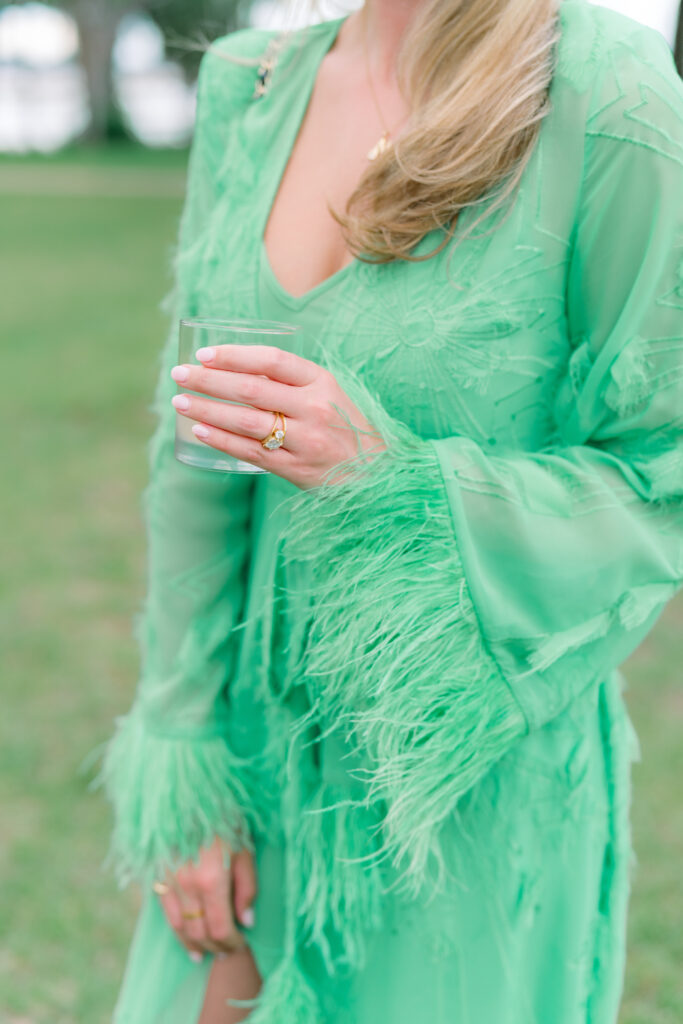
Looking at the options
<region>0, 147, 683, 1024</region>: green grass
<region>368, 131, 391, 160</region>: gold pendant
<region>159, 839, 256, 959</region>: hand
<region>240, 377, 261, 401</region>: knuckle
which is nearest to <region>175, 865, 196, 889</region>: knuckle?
<region>159, 839, 256, 959</region>: hand

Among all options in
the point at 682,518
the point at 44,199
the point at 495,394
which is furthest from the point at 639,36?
the point at 44,199

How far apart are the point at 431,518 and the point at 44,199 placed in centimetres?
1918

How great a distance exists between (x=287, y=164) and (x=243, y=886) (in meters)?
0.99

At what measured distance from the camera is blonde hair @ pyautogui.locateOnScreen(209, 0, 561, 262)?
109 cm

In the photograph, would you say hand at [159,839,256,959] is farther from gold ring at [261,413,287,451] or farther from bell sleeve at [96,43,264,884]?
gold ring at [261,413,287,451]

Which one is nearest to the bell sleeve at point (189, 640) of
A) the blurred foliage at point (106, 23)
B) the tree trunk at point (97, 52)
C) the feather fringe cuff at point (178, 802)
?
the feather fringe cuff at point (178, 802)

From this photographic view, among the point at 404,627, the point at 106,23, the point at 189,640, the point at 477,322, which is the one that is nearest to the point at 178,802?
the point at 189,640

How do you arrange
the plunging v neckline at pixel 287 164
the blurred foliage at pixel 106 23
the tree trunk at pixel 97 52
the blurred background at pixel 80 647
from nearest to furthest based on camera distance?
the plunging v neckline at pixel 287 164 < the blurred background at pixel 80 647 < the blurred foliage at pixel 106 23 < the tree trunk at pixel 97 52

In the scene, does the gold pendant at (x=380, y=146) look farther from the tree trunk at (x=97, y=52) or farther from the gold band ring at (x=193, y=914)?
the tree trunk at (x=97, y=52)

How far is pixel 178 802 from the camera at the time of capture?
1.36 m

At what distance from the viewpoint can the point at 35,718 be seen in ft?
11.3

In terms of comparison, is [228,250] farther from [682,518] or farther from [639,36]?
[682,518]

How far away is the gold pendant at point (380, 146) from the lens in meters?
A: 1.22

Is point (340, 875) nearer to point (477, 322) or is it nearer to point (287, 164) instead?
point (477, 322)
